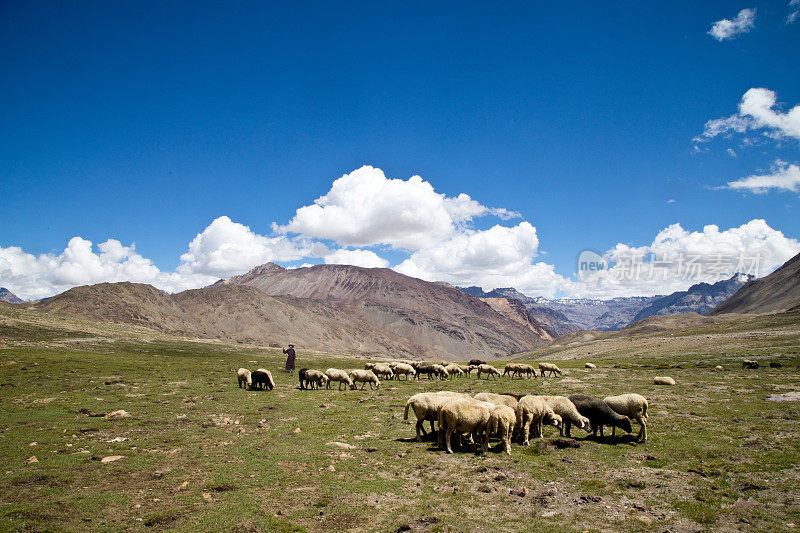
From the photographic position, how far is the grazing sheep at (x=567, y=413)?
1809cm

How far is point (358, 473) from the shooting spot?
13.3 m

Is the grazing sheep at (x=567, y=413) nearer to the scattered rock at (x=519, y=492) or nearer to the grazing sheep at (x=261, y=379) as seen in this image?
the scattered rock at (x=519, y=492)

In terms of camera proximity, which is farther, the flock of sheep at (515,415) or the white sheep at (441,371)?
the white sheep at (441,371)

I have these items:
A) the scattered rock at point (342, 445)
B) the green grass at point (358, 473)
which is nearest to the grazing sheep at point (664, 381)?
the green grass at point (358, 473)

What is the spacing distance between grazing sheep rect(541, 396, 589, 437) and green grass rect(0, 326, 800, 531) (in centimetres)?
133

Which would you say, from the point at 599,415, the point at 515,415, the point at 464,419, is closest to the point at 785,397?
the point at 599,415

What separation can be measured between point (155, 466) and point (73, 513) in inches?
141

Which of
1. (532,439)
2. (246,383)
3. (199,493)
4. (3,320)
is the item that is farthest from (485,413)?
(3,320)

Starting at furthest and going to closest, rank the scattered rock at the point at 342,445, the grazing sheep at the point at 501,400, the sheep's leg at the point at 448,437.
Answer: the grazing sheep at the point at 501,400 → the scattered rock at the point at 342,445 → the sheep's leg at the point at 448,437

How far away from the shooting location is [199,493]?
452 inches

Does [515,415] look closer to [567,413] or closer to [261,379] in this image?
[567,413]

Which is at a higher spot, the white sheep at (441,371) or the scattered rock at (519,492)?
the scattered rock at (519,492)

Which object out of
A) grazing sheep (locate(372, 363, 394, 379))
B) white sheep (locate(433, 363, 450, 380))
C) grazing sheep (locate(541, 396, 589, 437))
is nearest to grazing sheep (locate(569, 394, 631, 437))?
grazing sheep (locate(541, 396, 589, 437))

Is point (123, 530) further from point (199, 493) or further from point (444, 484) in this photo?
point (444, 484)
